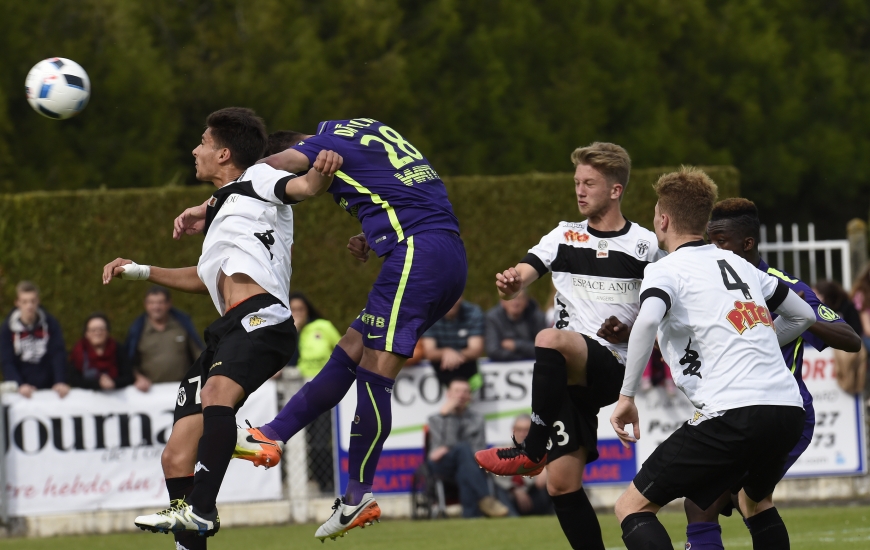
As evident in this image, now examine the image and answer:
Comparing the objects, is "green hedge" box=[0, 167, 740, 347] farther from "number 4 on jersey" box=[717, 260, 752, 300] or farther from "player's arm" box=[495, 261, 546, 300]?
"number 4 on jersey" box=[717, 260, 752, 300]

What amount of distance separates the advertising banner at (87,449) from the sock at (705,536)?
18.8 feet

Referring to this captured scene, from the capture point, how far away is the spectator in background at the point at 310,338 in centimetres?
1130

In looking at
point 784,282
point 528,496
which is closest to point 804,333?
point 784,282

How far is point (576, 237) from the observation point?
6.68 m

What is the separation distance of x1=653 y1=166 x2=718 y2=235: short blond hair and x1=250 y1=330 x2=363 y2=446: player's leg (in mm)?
1903

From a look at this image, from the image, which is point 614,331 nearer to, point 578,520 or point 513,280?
point 513,280

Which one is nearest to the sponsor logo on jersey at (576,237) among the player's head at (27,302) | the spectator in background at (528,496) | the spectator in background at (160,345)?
the spectator in background at (528,496)

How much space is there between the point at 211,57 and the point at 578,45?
269 inches

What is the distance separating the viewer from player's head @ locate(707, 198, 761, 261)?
6535mm

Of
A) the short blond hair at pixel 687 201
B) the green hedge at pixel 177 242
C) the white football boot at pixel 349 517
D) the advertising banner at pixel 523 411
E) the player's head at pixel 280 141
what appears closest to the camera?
the short blond hair at pixel 687 201

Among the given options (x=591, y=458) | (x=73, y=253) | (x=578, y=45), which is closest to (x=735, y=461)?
(x=591, y=458)

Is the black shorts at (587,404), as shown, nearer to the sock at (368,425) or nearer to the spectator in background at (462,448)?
the sock at (368,425)

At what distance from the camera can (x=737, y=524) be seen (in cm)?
1024

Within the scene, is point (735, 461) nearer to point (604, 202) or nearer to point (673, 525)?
point (604, 202)
